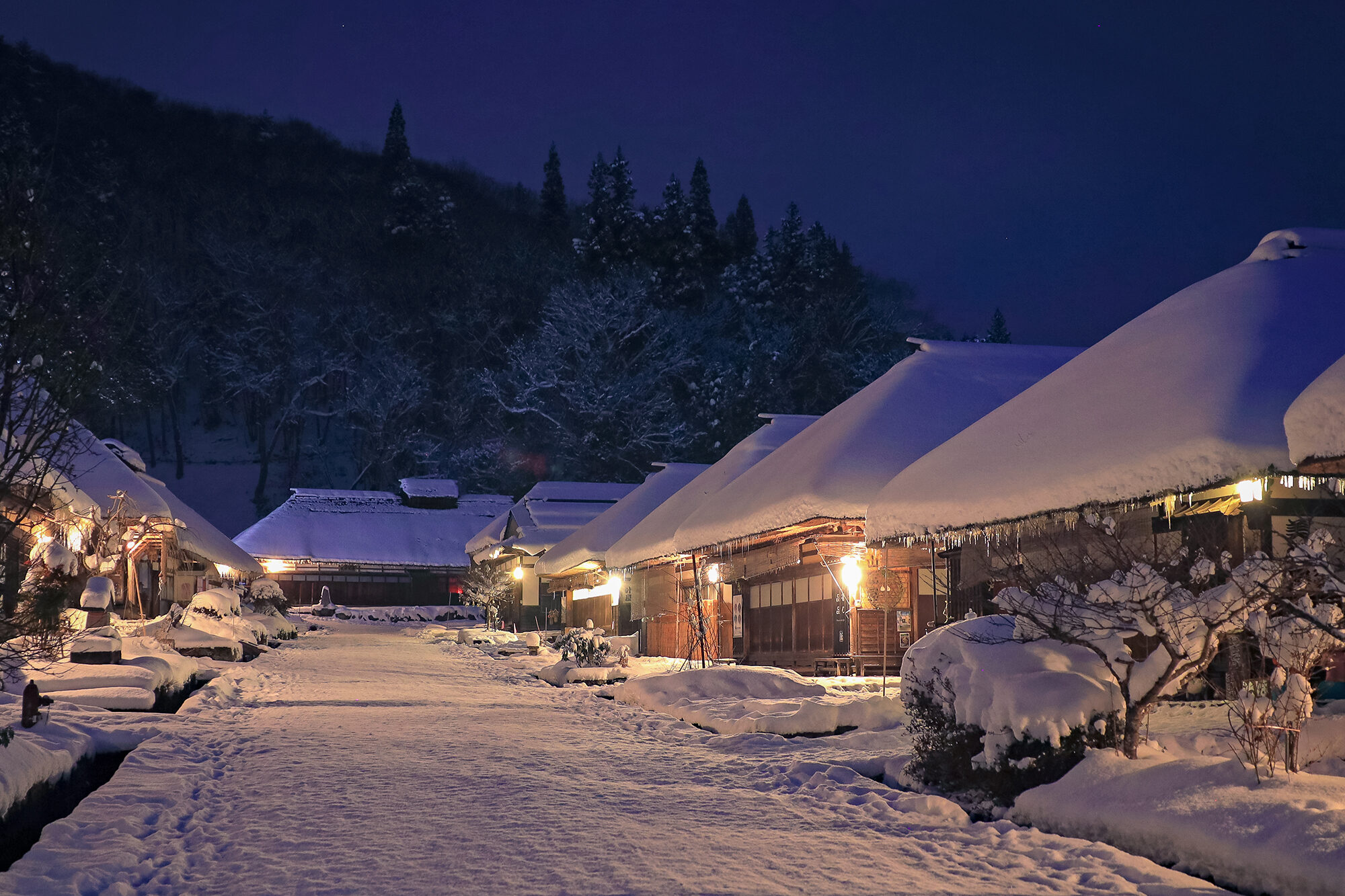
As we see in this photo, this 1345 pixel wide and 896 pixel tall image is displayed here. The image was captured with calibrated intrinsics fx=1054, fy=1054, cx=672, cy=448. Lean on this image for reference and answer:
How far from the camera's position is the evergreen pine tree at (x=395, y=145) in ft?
308

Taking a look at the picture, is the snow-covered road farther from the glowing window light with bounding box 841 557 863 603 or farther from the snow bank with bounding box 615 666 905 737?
the glowing window light with bounding box 841 557 863 603

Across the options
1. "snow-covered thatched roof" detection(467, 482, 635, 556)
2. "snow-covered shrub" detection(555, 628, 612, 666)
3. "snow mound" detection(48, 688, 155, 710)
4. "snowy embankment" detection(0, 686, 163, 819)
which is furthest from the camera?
"snow-covered thatched roof" detection(467, 482, 635, 556)

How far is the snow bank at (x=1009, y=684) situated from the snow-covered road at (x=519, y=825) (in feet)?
2.38

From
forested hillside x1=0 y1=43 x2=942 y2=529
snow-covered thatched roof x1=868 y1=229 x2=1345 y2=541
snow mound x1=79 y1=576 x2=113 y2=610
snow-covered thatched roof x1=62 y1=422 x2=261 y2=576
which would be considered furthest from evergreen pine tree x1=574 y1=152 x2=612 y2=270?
snow-covered thatched roof x1=868 y1=229 x2=1345 y2=541

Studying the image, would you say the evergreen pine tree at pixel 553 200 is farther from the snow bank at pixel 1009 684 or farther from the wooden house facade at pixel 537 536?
the snow bank at pixel 1009 684

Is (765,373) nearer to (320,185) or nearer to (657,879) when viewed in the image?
(657,879)

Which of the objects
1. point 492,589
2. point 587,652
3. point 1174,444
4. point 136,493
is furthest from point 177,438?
point 1174,444

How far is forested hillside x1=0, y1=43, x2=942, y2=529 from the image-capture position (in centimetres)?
5953

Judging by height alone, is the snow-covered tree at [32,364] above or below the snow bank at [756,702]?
above

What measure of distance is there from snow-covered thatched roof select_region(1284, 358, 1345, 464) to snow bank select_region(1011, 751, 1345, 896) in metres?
2.26

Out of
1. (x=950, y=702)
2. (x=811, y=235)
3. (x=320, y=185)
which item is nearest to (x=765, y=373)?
(x=811, y=235)

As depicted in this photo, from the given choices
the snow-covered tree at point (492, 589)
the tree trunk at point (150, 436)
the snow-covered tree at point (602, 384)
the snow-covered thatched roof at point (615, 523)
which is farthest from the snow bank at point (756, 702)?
the tree trunk at point (150, 436)

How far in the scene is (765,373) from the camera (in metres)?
56.1

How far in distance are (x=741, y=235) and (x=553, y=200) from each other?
71.6ft
